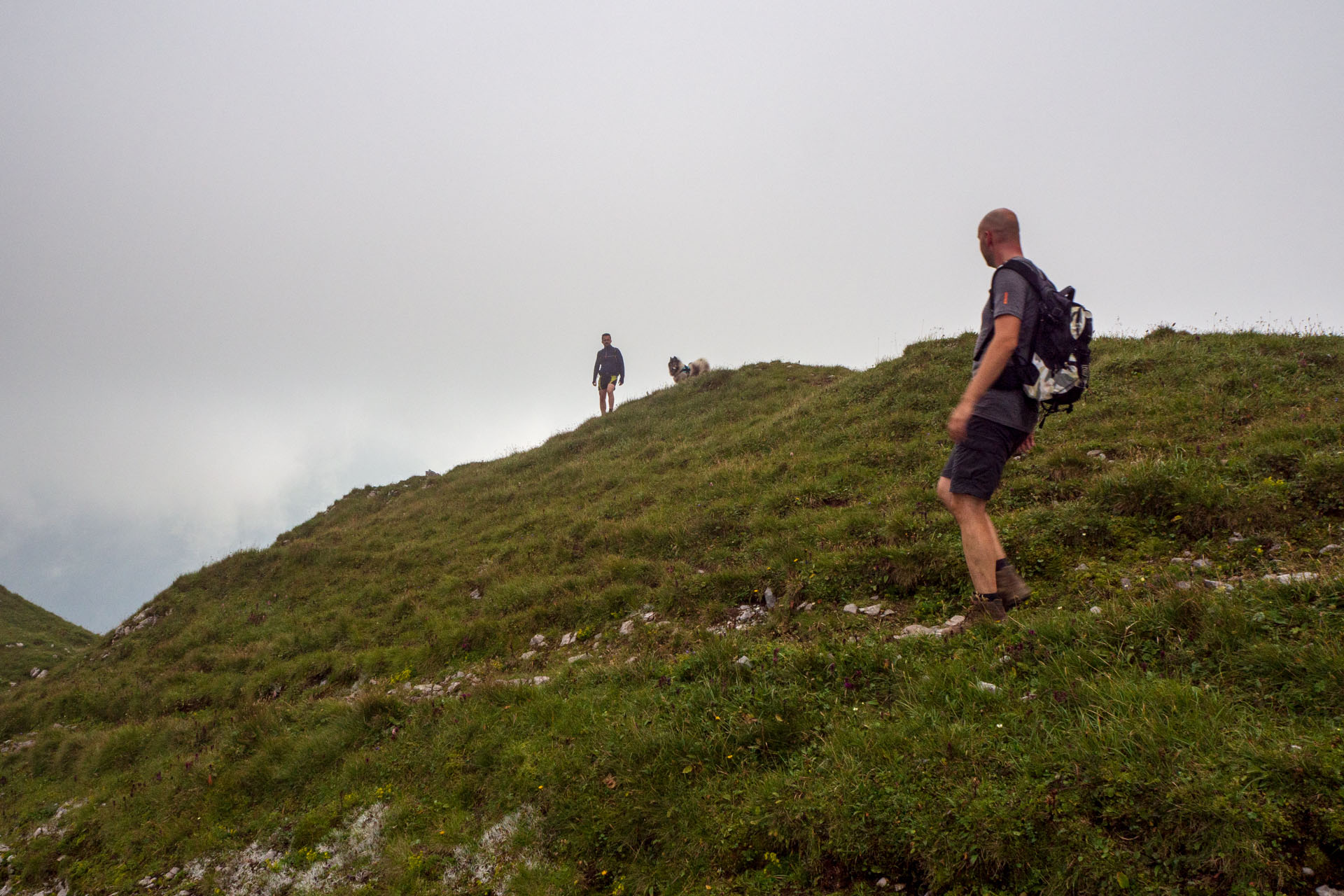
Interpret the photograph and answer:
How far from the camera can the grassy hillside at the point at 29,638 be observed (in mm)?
18111

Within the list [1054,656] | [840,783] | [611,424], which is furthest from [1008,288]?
[611,424]

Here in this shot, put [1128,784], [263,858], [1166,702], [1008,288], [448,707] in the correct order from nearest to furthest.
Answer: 1. [1128,784]
2. [1166,702]
3. [1008,288]
4. [263,858]
5. [448,707]

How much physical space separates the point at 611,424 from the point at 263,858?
17.2 meters

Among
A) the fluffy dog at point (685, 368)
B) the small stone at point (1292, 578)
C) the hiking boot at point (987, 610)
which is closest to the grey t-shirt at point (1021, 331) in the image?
the hiking boot at point (987, 610)

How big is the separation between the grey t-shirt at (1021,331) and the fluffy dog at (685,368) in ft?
64.6

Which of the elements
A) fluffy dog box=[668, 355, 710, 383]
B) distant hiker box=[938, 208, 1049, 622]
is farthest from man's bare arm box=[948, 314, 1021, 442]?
fluffy dog box=[668, 355, 710, 383]

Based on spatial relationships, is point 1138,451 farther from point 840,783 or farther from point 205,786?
point 205,786

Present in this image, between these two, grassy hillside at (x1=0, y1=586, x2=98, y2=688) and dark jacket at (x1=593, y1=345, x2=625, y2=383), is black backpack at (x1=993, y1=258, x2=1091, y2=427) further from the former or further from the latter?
grassy hillside at (x1=0, y1=586, x2=98, y2=688)

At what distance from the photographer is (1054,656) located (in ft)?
15.9

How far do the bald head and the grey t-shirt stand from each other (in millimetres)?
211

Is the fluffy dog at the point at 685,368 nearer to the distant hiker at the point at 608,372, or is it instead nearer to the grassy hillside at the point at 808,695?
the distant hiker at the point at 608,372

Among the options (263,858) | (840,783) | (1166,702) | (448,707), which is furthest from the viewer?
(448,707)

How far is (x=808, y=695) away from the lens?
535 cm

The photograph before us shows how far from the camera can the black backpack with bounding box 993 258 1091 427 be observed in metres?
5.14
